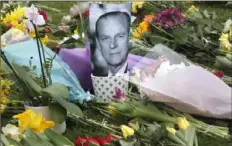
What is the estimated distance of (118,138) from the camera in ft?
6.77

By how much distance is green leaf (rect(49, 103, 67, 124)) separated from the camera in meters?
2.16

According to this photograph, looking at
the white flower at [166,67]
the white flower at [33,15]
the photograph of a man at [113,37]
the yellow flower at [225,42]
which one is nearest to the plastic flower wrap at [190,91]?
the white flower at [166,67]

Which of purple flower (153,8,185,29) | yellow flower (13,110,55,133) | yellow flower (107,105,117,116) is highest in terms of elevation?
purple flower (153,8,185,29)

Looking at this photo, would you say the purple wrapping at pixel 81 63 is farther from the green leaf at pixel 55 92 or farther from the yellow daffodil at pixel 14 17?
the yellow daffodil at pixel 14 17

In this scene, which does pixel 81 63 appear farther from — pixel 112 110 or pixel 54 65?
pixel 112 110

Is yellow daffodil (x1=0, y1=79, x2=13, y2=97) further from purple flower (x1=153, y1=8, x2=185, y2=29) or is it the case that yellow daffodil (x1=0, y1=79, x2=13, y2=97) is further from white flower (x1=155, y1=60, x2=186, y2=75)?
purple flower (x1=153, y1=8, x2=185, y2=29)

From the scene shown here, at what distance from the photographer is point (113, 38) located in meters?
2.48

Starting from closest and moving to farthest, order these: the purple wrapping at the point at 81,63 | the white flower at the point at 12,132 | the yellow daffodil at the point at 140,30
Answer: the white flower at the point at 12,132
the purple wrapping at the point at 81,63
the yellow daffodil at the point at 140,30

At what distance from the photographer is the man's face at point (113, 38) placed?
8.11 feet

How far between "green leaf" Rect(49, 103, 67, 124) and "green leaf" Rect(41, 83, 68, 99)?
0.16 feet

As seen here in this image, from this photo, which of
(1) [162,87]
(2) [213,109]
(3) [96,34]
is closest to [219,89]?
(2) [213,109]

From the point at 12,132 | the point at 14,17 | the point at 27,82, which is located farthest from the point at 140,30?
the point at 12,132

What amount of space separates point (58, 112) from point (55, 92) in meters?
0.08

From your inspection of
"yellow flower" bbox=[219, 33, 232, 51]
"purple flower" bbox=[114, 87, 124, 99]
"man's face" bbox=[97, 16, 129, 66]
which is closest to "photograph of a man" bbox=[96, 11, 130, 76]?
"man's face" bbox=[97, 16, 129, 66]
